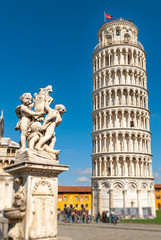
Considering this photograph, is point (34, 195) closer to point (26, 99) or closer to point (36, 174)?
point (36, 174)

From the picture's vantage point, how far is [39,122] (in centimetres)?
686

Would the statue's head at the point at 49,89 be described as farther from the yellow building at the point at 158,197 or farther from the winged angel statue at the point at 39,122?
the yellow building at the point at 158,197

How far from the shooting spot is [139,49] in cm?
5044

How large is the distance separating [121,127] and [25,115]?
38.6m

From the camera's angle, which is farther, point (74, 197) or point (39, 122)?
point (74, 197)

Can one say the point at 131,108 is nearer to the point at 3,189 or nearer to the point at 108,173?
the point at 108,173

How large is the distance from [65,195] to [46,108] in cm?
6974

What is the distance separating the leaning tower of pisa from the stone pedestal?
37.0 metres

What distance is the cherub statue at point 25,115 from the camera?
6676mm

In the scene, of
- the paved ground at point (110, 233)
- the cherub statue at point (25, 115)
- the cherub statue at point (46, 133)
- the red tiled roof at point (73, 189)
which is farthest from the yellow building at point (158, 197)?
the cherub statue at point (25, 115)

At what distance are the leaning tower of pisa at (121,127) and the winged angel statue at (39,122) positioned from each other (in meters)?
37.1

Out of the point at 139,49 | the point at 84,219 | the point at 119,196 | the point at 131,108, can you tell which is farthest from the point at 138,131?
the point at 84,219

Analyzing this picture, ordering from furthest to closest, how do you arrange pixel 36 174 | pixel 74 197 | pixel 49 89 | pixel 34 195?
pixel 74 197 → pixel 49 89 → pixel 36 174 → pixel 34 195

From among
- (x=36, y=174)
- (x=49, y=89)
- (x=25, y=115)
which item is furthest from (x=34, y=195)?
(x=49, y=89)
